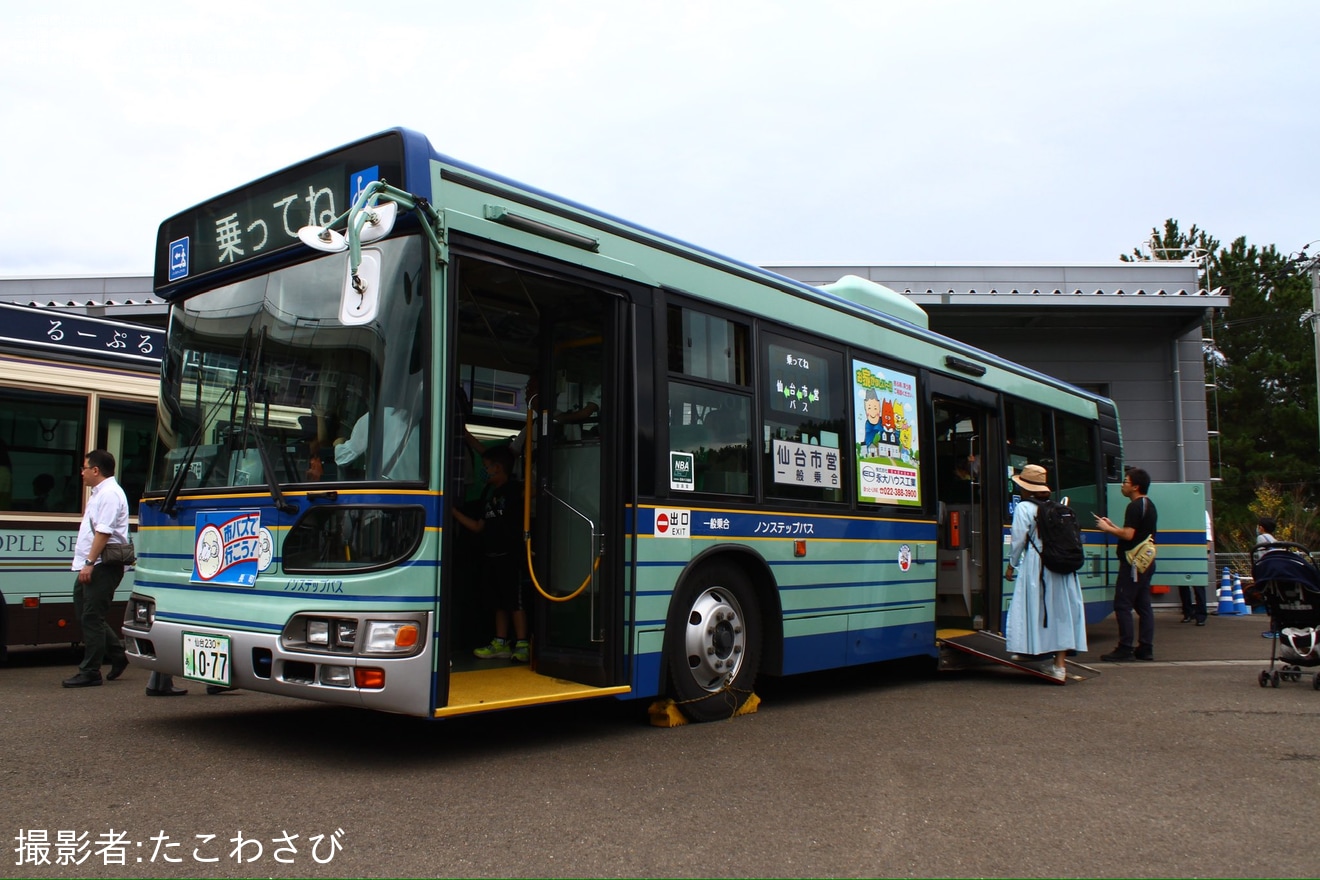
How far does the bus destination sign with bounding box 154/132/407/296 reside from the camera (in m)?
5.35

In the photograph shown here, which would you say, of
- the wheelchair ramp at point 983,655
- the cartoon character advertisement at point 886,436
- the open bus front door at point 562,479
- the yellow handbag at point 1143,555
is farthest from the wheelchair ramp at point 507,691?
the yellow handbag at point 1143,555

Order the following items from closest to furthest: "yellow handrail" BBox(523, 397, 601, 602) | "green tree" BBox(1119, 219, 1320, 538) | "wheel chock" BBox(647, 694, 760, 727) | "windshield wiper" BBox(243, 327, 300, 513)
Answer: "windshield wiper" BBox(243, 327, 300, 513) < "yellow handrail" BBox(523, 397, 601, 602) < "wheel chock" BBox(647, 694, 760, 727) < "green tree" BBox(1119, 219, 1320, 538)

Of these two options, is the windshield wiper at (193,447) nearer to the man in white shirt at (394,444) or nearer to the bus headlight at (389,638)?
the man in white shirt at (394,444)

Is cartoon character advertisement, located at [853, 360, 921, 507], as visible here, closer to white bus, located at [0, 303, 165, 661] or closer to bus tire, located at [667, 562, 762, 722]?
bus tire, located at [667, 562, 762, 722]

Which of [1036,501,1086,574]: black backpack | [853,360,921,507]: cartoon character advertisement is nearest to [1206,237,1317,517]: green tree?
[1036,501,1086,574]: black backpack

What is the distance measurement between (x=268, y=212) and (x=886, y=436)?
4851 millimetres

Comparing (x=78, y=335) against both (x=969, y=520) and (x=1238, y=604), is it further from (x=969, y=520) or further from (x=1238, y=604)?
(x=1238, y=604)

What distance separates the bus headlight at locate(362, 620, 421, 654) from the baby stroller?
681 cm

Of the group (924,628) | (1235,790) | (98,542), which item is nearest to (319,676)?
(98,542)

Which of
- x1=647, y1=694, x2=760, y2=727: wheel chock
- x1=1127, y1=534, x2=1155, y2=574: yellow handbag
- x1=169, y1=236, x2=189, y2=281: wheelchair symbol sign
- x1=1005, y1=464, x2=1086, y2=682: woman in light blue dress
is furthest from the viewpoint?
x1=1127, y1=534, x2=1155, y2=574: yellow handbag

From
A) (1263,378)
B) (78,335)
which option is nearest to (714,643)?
(78,335)

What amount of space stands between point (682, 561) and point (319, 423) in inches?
89.1

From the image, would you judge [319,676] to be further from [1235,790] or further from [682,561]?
[1235,790]

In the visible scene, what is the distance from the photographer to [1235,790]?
495cm
